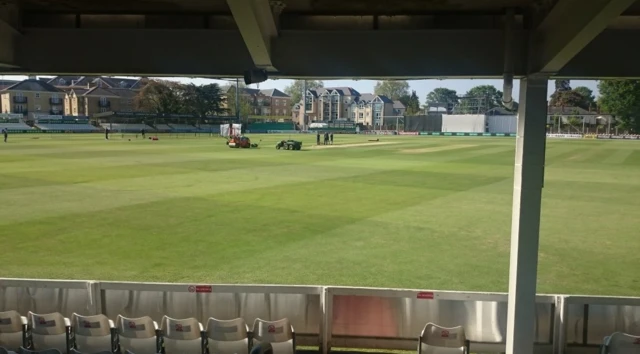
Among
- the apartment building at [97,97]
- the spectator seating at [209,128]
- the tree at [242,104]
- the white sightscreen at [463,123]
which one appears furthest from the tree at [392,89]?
the apartment building at [97,97]

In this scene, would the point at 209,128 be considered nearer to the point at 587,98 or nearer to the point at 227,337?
the point at 587,98

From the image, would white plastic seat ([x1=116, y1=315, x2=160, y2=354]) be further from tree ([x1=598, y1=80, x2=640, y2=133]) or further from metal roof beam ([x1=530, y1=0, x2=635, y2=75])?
tree ([x1=598, y1=80, x2=640, y2=133])

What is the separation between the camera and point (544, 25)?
4.70 m

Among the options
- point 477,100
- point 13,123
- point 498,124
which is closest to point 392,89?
point 477,100

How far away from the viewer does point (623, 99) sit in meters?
38.4

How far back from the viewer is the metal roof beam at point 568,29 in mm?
3706

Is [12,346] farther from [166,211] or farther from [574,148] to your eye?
[574,148]

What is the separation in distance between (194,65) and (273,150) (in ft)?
120

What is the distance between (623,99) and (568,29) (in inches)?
1571

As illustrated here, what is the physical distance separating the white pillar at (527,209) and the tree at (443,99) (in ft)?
258

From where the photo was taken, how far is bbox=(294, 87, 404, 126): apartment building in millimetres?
74562

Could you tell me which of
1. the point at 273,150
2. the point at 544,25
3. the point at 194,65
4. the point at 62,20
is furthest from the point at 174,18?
the point at 273,150

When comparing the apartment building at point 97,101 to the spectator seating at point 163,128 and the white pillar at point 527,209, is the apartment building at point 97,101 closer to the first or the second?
the spectator seating at point 163,128

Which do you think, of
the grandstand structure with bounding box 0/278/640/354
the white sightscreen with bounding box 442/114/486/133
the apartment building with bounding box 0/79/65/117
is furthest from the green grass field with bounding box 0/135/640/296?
the white sightscreen with bounding box 442/114/486/133
